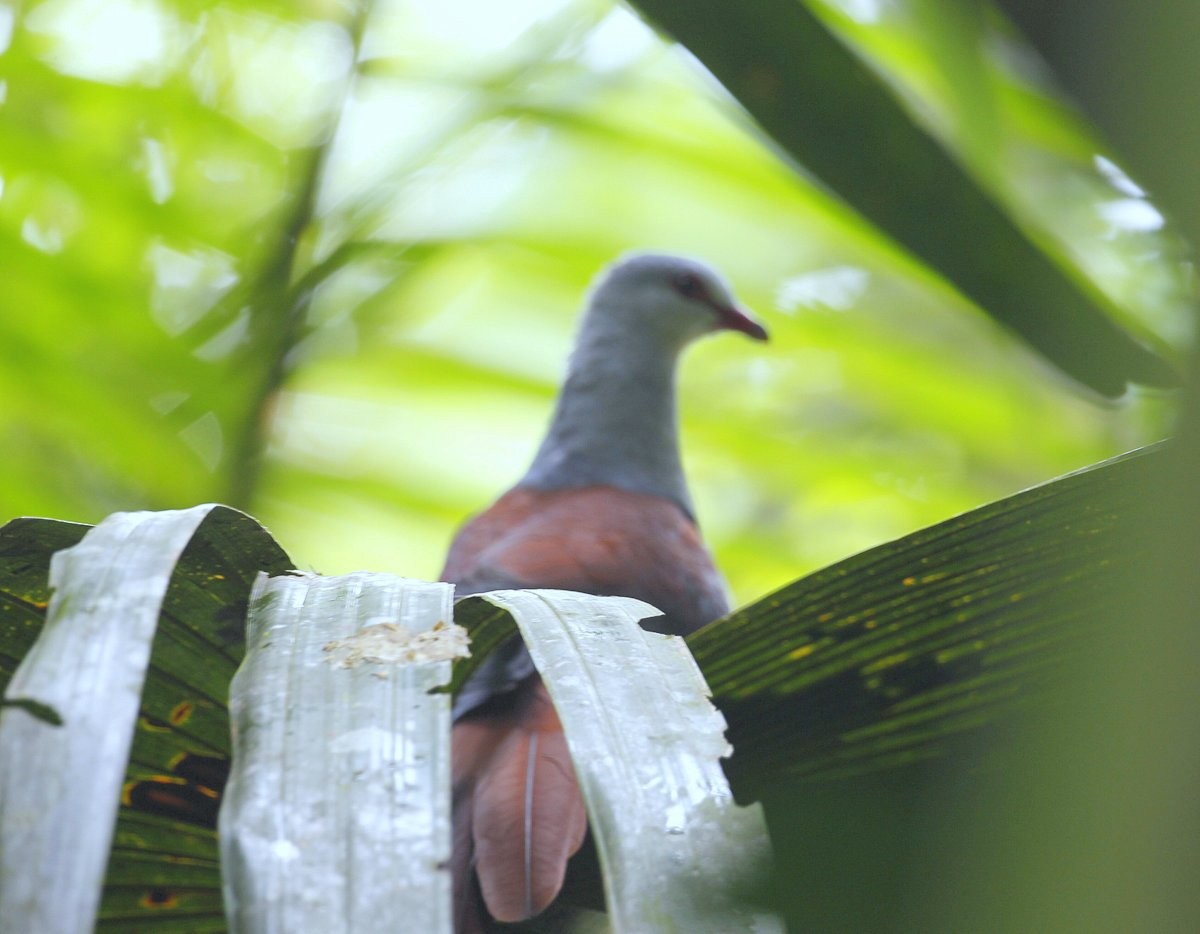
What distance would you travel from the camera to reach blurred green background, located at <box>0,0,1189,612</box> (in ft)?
5.12

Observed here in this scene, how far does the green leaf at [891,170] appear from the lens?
0.41 m

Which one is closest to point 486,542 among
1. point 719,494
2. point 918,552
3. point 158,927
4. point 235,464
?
point 235,464

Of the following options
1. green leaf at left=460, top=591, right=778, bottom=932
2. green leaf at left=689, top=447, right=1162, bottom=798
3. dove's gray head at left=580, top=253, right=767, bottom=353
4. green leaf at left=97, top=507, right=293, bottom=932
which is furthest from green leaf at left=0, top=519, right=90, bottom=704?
dove's gray head at left=580, top=253, right=767, bottom=353

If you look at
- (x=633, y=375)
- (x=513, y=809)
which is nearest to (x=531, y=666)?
(x=513, y=809)

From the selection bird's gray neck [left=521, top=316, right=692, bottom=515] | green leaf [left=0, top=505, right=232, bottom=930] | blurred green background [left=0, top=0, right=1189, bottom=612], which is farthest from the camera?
bird's gray neck [left=521, top=316, right=692, bottom=515]

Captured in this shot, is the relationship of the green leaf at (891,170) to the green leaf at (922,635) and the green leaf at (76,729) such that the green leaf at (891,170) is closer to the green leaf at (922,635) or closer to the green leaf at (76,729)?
the green leaf at (922,635)

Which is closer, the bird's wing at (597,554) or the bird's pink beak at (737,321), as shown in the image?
the bird's wing at (597,554)

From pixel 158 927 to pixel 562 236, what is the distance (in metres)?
1.54

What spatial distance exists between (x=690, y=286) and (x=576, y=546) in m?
1.24

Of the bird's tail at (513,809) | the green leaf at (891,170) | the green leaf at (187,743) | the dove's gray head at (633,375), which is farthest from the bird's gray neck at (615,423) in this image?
the green leaf at (891,170)

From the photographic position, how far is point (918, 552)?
506 millimetres

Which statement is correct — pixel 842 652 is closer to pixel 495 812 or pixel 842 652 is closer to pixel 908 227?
pixel 908 227

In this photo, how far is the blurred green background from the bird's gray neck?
4.6 inches

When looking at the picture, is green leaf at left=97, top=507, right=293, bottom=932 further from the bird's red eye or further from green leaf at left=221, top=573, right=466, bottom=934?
the bird's red eye
